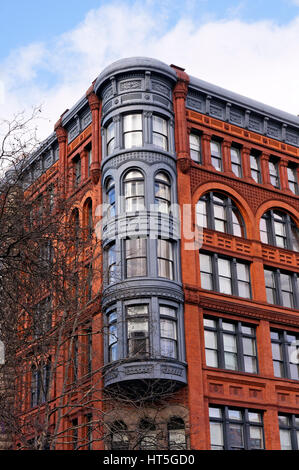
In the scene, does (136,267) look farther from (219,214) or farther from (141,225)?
(219,214)

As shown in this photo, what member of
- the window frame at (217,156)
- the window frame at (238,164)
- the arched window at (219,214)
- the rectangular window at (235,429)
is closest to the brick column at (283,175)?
the window frame at (238,164)

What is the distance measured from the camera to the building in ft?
106

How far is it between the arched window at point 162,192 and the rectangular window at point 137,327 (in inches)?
198

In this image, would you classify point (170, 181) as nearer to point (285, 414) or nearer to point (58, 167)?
point (58, 167)

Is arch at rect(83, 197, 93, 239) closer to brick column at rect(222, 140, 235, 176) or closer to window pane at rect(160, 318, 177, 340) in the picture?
brick column at rect(222, 140, 235, 176)

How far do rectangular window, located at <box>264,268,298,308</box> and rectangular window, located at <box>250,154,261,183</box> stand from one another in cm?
523

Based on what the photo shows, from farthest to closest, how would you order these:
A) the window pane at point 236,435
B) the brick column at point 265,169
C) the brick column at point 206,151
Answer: the brick column at point 265,169 < the brick column at point 206,151 < the window pane at point 236,435

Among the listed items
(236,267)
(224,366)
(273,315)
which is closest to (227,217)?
(236,267)

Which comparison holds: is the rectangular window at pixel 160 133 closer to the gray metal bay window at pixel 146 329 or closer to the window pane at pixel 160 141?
the window pane at pixel 160 141

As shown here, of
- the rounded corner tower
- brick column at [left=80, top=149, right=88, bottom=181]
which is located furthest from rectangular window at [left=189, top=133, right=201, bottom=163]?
brick column at [left=80, top=149, right=88, bottom=181]

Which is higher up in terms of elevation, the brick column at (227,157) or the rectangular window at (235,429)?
the brick column at (227,157)

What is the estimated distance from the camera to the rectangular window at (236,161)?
3984 centimetres

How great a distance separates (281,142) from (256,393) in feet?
48.0

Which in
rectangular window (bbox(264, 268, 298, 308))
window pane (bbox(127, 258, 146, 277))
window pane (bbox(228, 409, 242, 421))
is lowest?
window pane (bbox(228, 409, 242, 421))
